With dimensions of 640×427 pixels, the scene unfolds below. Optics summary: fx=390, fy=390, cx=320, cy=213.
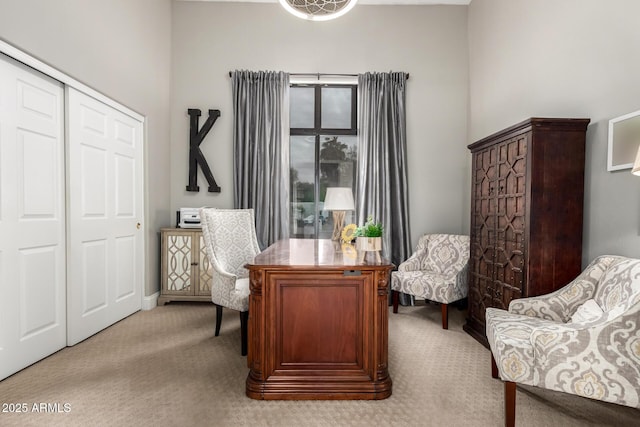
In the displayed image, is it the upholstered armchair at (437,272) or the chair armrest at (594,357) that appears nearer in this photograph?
the chair armrest at (594,357)

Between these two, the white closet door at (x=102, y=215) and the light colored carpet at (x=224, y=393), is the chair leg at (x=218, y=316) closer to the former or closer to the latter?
the light colored carpet at (x=224, y=393)

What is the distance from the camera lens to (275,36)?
4.82 m

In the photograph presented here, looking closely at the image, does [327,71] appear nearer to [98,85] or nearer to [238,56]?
[238,56]

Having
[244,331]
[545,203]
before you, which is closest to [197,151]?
[244,331]

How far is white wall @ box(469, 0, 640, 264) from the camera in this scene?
237 cm

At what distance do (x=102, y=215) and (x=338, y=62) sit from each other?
318 cm

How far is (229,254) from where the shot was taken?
348 cm

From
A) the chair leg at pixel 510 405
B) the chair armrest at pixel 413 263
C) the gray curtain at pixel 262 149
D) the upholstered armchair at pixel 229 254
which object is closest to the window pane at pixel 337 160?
the gray curtain at pixel 262 149

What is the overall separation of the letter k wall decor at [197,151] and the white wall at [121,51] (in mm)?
287

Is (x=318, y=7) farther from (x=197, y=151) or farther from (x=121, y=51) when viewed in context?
(x=197, y=151)

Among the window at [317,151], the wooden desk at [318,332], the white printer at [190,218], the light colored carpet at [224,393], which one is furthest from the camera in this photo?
the window at [317,151]

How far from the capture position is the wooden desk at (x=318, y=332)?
227 cm

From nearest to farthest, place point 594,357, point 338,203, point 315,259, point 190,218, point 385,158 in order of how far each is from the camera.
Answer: point 594,357 → point 315,259 → point 338,203 → point 190,218 → point 385,158

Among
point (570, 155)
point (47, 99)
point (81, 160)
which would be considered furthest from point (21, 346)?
point (570, 155)
